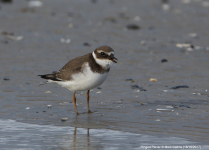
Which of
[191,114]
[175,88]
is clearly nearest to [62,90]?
[175,88]

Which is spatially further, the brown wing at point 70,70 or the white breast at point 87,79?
the brown wing at point 70,70

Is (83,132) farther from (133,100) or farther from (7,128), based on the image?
(133,100)

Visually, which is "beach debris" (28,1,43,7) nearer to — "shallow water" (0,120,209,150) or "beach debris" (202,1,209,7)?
"beach debris" (202,1,209,7)

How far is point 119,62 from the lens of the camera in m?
12.9

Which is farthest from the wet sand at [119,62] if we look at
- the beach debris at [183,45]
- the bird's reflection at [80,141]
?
the bird's reflection at [80,141]

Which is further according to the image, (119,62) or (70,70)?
(119,62)

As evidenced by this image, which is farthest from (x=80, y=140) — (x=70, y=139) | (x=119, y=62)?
(x=119, y=62)

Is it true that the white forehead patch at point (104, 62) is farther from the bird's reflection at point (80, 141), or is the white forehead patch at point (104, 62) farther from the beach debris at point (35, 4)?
the beach debris at point (35, 4)

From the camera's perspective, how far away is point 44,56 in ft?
43.5

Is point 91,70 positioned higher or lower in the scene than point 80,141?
higher

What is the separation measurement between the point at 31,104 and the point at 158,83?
3581 mm

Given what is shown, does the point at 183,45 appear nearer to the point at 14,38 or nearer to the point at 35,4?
the point at 14,38

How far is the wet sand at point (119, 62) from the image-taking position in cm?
784

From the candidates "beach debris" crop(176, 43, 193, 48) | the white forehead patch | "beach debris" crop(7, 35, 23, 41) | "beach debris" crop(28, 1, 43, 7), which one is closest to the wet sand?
"beach debris" crop(7, 35, 23, 41)
